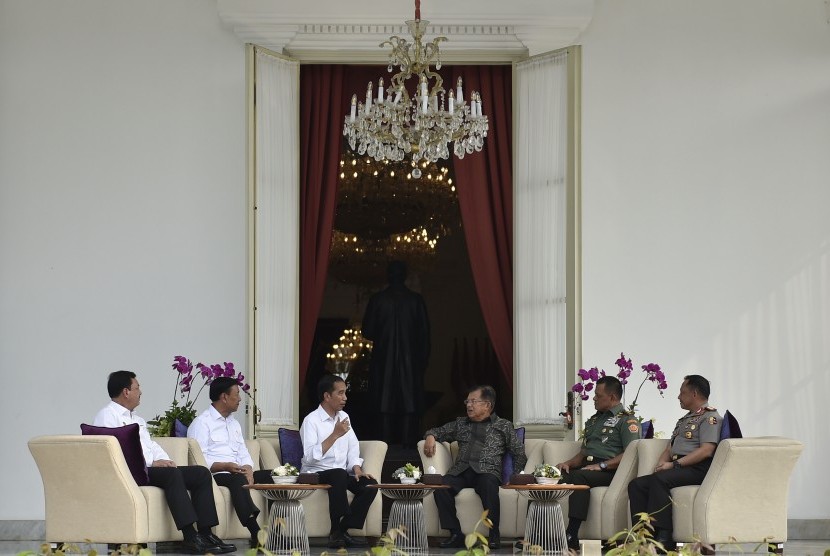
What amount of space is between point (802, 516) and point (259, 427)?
3764 millimetres

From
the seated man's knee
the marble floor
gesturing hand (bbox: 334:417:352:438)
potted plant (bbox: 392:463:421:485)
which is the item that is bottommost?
the marble floor

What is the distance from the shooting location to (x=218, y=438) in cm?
739

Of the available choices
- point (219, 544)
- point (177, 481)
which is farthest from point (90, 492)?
point (219, 544)

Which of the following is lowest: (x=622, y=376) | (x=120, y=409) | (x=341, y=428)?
(x=341, y=428)

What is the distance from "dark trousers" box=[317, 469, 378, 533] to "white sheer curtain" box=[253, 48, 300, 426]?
3.65ft

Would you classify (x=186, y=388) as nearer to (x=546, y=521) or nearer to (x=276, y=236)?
(x=276, y=236)

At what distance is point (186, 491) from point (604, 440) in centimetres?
253

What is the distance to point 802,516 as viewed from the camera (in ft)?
27.5

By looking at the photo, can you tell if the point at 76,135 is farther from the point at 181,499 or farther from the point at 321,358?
the point at 321,358

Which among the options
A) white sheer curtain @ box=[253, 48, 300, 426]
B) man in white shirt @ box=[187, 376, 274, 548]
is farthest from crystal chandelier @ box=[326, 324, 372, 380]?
man in white shirt @ box=[187, 376, 274, 548]

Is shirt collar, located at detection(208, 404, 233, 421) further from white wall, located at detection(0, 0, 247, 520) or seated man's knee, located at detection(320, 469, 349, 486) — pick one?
white wall, located at detection(0, 0, 247, 520)

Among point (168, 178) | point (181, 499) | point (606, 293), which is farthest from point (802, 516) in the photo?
point (168, 178)

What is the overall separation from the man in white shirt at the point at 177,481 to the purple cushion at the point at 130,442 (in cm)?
8

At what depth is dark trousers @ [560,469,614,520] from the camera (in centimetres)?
707
